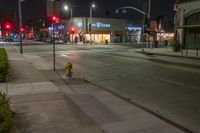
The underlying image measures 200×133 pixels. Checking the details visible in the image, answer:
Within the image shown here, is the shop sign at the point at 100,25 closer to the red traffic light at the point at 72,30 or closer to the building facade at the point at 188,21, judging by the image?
the red traffic light at the point at 72,30

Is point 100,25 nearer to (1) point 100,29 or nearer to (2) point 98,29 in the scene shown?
(1) point 100,29

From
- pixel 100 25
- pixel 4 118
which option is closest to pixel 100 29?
pixel 100 25

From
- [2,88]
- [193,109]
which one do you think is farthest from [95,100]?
[2,88]

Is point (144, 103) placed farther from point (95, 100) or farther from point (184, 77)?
point (184, 77)

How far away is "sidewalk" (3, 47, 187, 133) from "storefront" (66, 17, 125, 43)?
59.4 metres

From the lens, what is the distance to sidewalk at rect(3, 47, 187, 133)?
19.0ft

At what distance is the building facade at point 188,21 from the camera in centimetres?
3509

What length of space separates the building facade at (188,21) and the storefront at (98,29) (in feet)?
110

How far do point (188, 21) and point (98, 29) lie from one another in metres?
38.0

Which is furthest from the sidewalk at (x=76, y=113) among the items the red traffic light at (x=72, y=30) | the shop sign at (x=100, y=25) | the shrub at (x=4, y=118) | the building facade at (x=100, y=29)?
the shop sign at (x=100, y=25)

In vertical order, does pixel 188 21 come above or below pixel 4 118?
above

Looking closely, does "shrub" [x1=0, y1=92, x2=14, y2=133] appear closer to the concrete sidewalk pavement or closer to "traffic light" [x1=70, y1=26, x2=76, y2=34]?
the concrete sidewalk pavement

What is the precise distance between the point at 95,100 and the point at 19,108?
2.37 m

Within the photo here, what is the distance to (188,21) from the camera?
1455 inches
